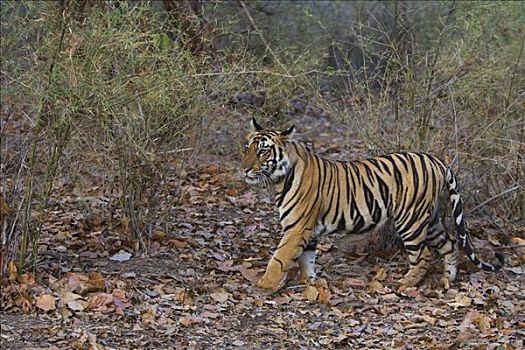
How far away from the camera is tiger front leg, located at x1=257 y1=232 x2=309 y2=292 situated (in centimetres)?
730

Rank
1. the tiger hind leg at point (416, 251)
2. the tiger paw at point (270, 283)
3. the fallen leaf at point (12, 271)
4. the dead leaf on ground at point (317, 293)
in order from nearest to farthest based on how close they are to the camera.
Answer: the fallen leaf at point (12, 271) < the dead leaf on ground at point (317, 293) < the tiger paw at point (270, 283) < the tiger hind leg at point (416, 251)

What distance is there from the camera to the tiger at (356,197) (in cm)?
750

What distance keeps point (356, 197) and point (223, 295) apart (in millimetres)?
1429

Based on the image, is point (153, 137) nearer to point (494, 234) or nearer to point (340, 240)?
point (340, 240)

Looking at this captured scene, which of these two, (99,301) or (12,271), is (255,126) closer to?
(99,301)

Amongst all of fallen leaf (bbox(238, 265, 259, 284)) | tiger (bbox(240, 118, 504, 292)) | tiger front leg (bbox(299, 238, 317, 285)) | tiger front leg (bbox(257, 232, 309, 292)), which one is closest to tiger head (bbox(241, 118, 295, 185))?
tiger (bbox(240, 118, 504, 292))

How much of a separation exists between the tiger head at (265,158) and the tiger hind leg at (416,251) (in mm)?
1105

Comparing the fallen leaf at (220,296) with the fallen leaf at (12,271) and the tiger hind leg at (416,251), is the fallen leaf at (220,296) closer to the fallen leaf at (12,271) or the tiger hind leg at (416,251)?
the fallen leaf at (12,271)

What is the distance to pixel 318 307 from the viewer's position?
275 inches

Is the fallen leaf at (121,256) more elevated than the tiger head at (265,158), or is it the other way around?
the tiger head at (265,158)

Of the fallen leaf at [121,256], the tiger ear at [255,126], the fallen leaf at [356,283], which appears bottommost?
the fallen leaf at [121,256]

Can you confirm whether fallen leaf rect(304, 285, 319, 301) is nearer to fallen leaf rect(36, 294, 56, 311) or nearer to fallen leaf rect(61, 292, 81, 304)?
fallen leaf rect(61, 292, 81, 304)

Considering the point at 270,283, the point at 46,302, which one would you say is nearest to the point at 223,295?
the point at 270,283

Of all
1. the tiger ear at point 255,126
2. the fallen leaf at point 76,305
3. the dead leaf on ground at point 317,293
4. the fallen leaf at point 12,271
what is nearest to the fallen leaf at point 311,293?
the dead leaf on ground at point 317,293
